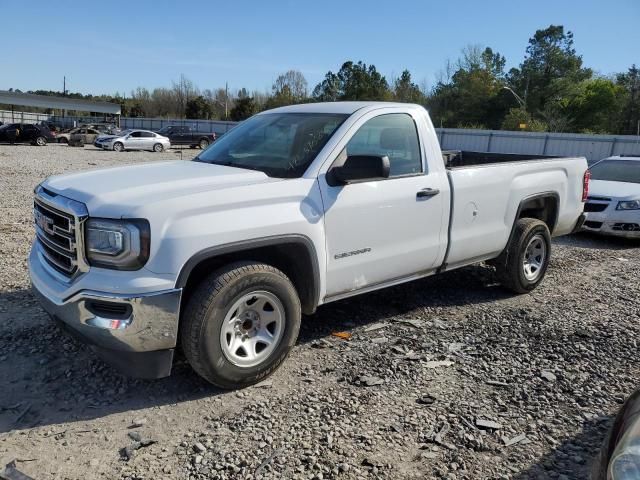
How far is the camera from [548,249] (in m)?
6.14

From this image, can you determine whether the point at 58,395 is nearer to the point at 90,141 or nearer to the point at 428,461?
the point at 428,461

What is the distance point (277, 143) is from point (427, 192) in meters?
1.32

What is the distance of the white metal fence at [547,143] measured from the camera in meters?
28.7

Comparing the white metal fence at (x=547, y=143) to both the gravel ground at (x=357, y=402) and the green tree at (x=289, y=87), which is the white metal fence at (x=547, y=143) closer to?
the gravel ground at (x=357, y=402)

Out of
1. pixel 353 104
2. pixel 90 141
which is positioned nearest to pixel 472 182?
pixel 353 104

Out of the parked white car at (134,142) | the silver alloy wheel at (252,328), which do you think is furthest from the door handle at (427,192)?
the parked white car at (134,142)

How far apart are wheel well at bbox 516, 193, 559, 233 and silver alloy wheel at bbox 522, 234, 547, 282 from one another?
1.07 feet

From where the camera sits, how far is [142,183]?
143 inches

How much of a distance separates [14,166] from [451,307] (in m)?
18.6

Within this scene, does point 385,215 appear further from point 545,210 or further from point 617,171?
point 617,171

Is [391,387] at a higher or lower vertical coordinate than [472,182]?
lower

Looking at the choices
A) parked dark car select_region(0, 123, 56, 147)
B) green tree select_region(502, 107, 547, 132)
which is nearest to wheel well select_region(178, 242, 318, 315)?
parked dark car select_region(0, 123, 56, 147)

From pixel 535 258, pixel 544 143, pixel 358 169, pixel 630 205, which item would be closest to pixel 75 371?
pixel 358 169

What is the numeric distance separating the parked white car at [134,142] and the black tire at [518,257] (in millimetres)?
31473
